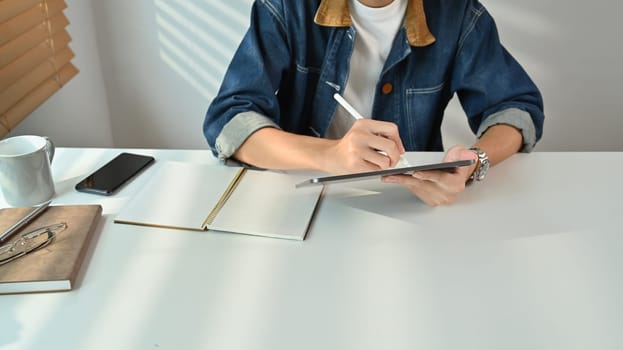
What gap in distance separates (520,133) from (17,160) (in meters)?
0.85

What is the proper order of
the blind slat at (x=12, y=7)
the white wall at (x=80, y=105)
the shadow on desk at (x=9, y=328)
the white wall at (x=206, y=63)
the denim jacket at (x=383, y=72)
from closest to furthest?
the shadow on desk at (x=9, y=328), the denim jacket at (x=383, y=72), the blind slat at (x=12, y=7), the white wall at (x=80, y=105), the white wall at (x=206, y=63)

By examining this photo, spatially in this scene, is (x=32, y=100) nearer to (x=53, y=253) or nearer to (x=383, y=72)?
(x=53, y=253)

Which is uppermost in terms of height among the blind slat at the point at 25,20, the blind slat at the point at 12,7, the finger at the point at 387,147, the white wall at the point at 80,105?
the blind slat at the point at 12,7

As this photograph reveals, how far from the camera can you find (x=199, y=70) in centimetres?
196

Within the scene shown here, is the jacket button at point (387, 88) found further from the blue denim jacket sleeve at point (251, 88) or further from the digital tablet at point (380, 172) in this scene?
the digital tablet at point (380, 172)

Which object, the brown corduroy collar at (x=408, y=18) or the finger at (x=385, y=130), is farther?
the brown corduroy collar at (x=408, y=18)

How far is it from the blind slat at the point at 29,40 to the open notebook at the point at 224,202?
46 centimetres

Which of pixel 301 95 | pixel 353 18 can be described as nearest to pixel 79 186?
pixel 301 95

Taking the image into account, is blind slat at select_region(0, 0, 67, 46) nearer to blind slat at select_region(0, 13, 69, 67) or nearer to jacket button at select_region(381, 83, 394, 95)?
blind slat at select_region(0, 13, 69, 67)

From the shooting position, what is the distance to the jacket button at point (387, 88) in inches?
46.8

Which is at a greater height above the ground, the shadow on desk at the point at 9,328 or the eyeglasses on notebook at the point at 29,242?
the eyeglasses on notebook at the point at 29,242

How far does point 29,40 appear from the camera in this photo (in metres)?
1.31

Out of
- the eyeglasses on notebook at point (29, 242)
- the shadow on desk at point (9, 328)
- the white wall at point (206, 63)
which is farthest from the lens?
the white wall at point (206, 63)

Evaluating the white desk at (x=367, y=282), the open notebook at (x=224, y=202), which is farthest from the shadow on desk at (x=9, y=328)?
the open notebook at (x=224, y=202)
